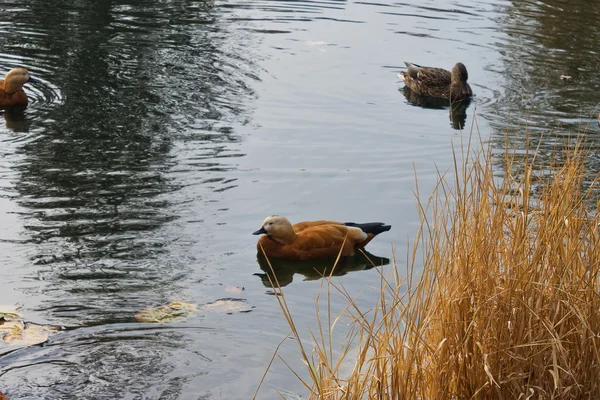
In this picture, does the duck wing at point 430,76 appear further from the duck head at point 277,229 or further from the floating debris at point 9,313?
the floating debris at point 9,313

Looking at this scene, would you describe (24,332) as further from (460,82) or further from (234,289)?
(460,82)

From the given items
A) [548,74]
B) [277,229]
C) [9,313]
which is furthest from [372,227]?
[548,74]

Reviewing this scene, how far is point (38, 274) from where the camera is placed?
7336mm

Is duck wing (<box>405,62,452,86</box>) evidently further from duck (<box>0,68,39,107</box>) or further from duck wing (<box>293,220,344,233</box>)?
duck wing (<box>293,220,344,233</box>)

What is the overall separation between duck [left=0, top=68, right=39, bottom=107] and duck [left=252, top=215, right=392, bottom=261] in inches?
189

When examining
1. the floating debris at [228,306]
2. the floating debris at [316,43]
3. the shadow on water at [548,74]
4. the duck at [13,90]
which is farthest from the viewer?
the floating debris at [316,43]

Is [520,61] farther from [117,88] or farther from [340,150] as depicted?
[117,88]

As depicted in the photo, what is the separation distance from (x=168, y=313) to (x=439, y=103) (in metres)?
8.05

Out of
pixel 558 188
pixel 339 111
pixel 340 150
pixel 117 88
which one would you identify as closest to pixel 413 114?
pixel 339 111

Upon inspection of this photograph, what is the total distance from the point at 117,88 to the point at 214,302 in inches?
239

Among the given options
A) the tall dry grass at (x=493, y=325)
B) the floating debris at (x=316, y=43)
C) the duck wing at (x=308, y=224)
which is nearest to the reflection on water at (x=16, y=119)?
the duck wing at (x=308, y=224)

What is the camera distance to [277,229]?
8.12m

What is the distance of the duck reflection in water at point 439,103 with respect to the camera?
13117 mm

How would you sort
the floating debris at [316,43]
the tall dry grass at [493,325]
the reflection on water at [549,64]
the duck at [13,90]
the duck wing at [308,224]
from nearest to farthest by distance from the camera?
the tall dry grass at [493,325] < the duck wing at [308,224] < the duck at [13,90] < the reflection on water at [549,64] < the floating debris at [316,43]
